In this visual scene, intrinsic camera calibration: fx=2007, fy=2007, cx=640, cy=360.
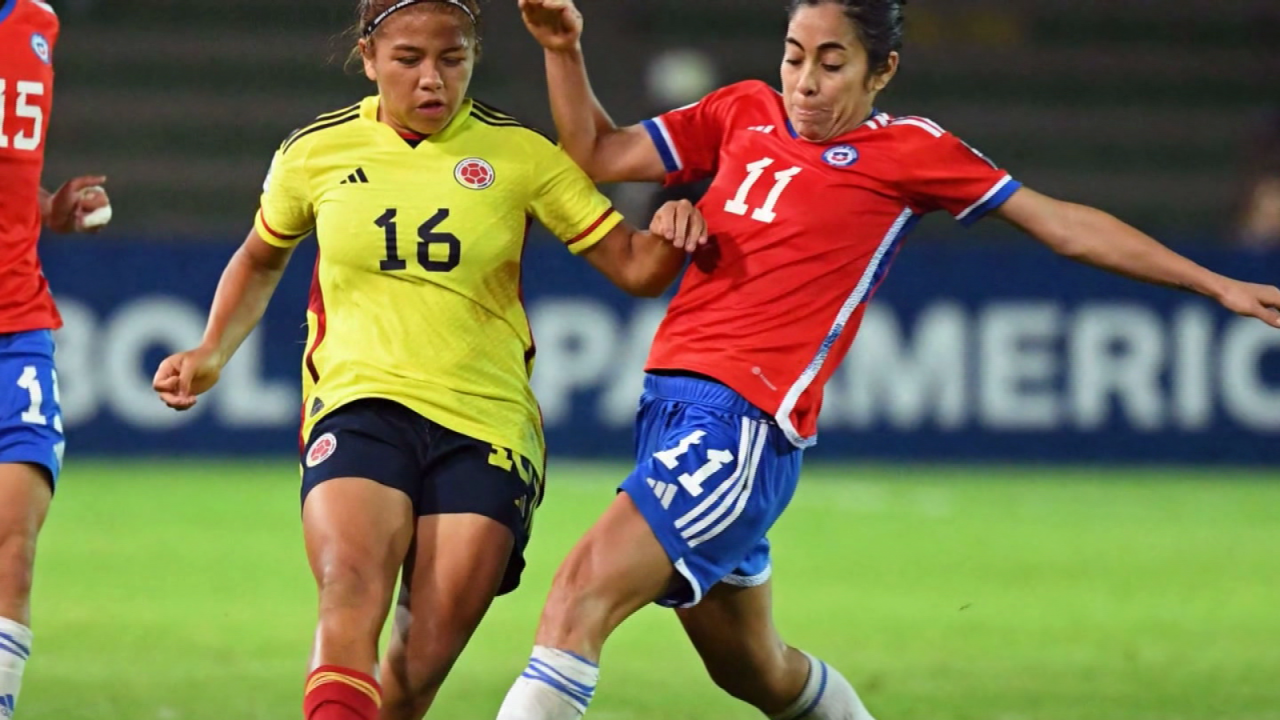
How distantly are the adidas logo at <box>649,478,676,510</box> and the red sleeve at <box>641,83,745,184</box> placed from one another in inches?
42.3

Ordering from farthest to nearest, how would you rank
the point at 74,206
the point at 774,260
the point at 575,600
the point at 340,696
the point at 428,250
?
the point at 74,206
the point at 774,260
the point at 428,250
the point at 575,600
the point at 340,696

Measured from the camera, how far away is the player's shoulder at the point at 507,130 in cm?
531

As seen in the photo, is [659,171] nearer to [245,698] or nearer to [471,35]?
[471,35]

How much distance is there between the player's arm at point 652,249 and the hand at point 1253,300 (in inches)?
52.5

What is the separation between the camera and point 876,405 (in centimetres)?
1420

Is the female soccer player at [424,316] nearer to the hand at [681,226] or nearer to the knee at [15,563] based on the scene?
the hand at [681,226]

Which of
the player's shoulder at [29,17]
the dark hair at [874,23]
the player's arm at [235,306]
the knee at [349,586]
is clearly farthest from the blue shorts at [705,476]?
the player's shoulder at [29,17]

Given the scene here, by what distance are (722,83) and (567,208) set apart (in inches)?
552

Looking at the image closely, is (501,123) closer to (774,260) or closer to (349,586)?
(774,260)

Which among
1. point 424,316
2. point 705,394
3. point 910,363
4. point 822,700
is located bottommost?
point 910,363

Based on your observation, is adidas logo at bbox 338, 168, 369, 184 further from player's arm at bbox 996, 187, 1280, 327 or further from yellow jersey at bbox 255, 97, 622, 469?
player's arm at bbox 996, 187, 1280, 327

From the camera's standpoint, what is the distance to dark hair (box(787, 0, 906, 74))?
5258mm

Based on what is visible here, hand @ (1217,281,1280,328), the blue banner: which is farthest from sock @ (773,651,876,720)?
the blue banner

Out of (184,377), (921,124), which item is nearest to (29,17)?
(184,377)
